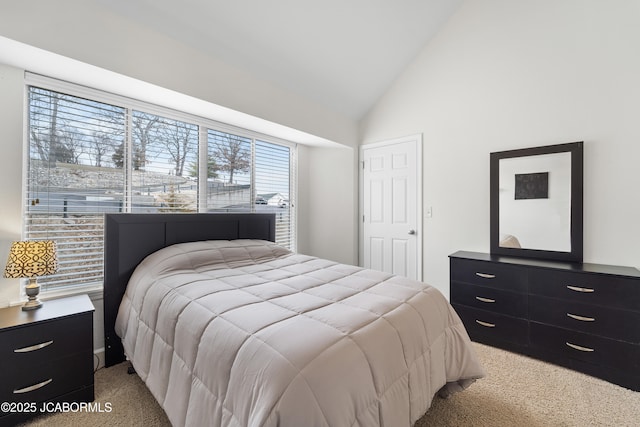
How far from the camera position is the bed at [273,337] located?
95 cm

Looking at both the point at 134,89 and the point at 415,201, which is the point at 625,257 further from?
the point at 134,89

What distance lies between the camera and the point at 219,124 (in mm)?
3098

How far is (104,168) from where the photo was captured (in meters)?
2.30

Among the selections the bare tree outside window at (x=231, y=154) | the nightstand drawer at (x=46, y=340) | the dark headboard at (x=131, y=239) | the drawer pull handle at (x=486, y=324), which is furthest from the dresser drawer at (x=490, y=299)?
the nightstand drawer at (x=46, y=340)

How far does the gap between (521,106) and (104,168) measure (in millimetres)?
3835

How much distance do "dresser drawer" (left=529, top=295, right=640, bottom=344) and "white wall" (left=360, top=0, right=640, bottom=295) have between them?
0.56 m

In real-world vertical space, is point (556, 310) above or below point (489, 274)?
below

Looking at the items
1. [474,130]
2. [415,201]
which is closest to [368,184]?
[415,201]

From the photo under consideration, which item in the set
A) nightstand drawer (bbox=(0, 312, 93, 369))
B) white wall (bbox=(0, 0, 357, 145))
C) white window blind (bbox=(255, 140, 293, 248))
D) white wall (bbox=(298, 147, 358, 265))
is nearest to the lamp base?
nightstand drawer (bbox=(0, 312, 93, 369))

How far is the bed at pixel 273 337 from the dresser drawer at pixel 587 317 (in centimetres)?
100

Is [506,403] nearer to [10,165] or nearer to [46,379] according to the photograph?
[46,379]

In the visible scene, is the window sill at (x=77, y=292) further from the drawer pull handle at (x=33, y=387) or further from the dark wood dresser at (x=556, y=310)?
the dark wood dresser at (x=556, y=310)

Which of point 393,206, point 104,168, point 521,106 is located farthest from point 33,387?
point 521,106

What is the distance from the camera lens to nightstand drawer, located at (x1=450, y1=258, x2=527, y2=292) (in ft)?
7.63
